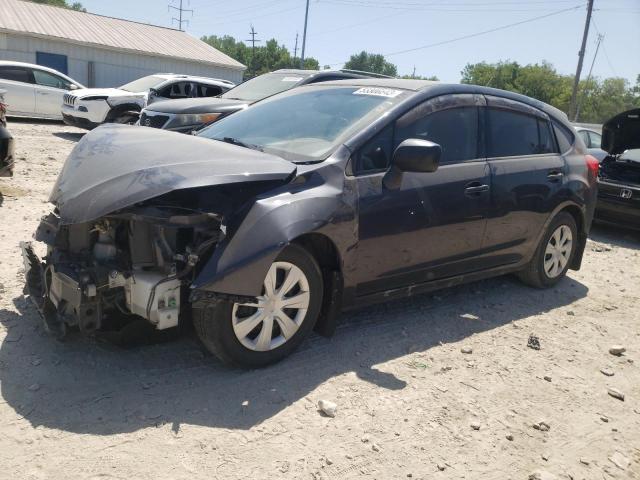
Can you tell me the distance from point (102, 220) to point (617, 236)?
26.3 ft

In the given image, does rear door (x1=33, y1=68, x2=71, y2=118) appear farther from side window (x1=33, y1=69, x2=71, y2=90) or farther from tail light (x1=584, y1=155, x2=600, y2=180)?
tail light (x1=584, y1=155, x2=600, y2=180)

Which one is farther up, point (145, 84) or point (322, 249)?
point (145, 84)

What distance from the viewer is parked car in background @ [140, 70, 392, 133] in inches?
354

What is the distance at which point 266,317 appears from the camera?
10.8ft

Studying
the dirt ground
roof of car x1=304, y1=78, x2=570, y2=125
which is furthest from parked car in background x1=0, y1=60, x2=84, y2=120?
roof of car x1=304, y1=78, x2=570, y2=125

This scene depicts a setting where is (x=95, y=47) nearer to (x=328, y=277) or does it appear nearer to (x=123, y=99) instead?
(x=123, y=99)

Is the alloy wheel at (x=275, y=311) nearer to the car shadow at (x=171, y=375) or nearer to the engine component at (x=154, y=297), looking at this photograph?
the car shadow at (x=171, y=375)

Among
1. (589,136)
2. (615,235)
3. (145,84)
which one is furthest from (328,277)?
(145,84)

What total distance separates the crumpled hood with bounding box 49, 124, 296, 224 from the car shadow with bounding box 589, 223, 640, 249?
21.5 feet

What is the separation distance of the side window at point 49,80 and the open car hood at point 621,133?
13.2 meters

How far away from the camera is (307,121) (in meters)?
4.07

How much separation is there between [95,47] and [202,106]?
66.5 ft

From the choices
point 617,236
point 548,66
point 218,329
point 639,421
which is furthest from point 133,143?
point 548,66

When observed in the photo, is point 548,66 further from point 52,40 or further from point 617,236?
point 617,236
